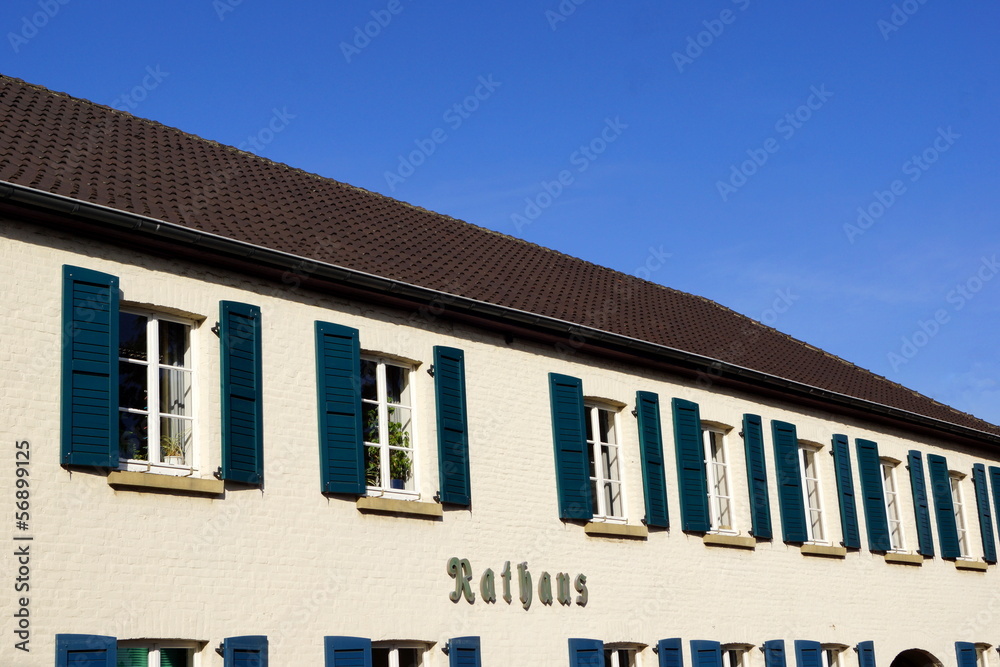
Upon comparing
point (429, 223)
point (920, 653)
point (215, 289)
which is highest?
point (429, 223)

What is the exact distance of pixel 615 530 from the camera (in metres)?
15.1

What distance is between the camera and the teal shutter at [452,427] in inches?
519

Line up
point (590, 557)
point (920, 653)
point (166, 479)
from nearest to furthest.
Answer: point (166, 479) → point (590, 557) → point (920, 653)

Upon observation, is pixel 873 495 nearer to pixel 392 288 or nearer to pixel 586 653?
pixel 586 653

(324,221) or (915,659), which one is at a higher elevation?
(324,221)

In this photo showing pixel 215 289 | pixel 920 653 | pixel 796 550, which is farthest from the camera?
pixel 920 653

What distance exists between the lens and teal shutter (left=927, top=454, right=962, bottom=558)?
71.4 ft

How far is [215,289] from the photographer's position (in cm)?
1169

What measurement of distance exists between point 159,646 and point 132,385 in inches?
86.7

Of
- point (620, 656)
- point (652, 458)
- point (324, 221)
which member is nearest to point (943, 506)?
point (652, 458)

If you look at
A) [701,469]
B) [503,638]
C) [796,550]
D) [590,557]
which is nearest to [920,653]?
[796,550]

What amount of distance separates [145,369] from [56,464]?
4.27ft

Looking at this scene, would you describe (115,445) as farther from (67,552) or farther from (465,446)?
(465,446)

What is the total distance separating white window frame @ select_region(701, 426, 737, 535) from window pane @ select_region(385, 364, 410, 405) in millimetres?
5318
